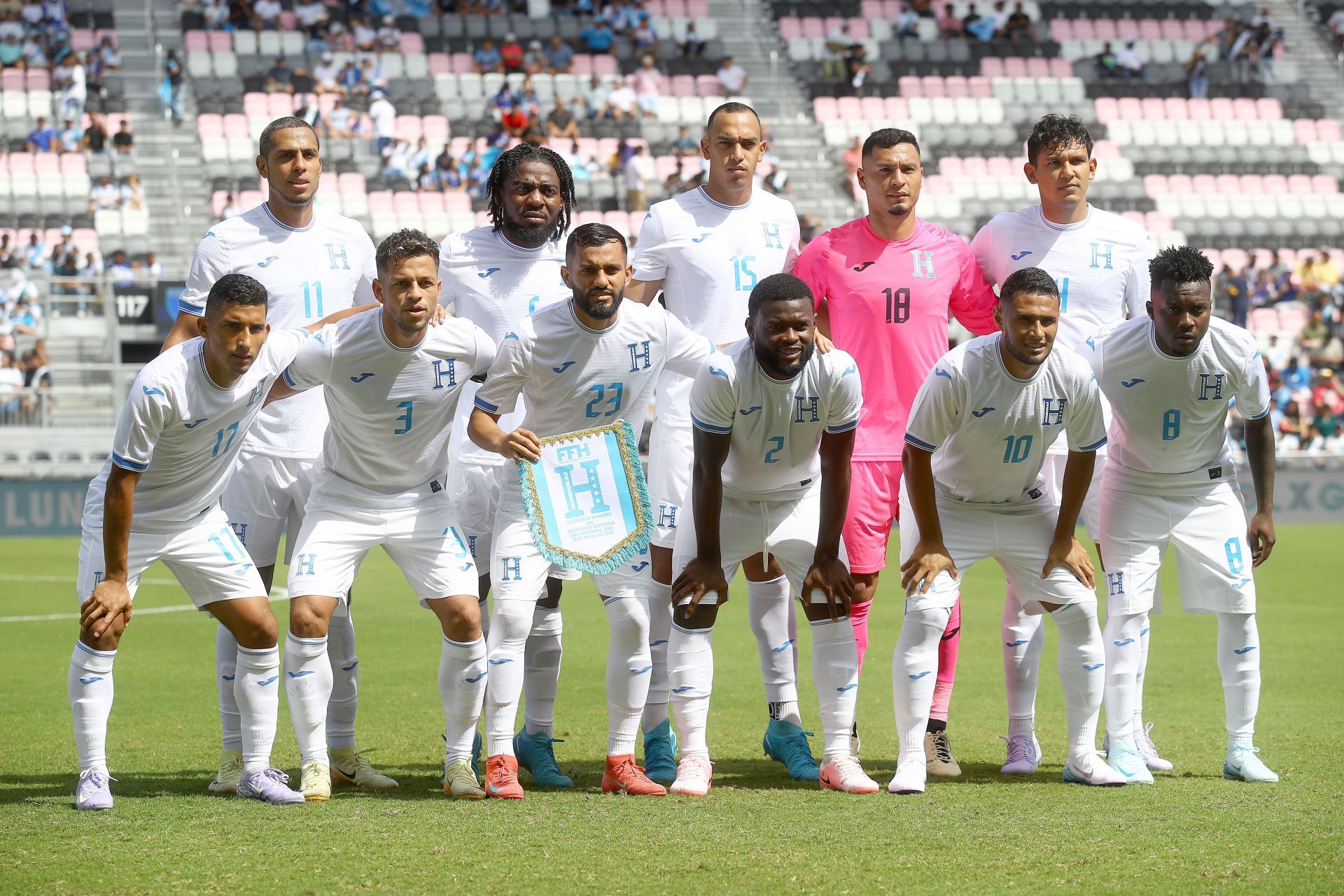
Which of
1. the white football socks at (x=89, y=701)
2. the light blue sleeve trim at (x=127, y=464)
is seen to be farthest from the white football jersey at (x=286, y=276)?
the white football socks at (x=89, y=701)

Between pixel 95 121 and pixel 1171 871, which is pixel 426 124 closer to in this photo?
pixel 95 121

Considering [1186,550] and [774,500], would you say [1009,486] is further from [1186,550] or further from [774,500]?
[774,500]

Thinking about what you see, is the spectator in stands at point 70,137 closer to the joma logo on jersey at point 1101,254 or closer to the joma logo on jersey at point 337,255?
the joma logo on jersey at point 337,255

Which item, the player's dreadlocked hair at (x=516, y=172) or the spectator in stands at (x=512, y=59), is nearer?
the player's dreadlocked hair at (x=516, y=172)

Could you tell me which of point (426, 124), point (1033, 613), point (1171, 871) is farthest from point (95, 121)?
point (1171, 871)

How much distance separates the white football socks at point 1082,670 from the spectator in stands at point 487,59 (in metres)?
22.4

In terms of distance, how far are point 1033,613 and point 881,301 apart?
4.79 ft

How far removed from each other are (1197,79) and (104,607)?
92.2ft

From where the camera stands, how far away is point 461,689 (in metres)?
5.71

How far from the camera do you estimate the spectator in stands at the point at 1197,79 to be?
29.4 metres

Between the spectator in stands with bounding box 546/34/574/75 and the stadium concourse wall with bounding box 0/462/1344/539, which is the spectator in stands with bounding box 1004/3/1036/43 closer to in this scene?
the spectator in stands with bounding box 546/34/574/75

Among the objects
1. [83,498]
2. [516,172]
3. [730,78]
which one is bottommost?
[83,498]

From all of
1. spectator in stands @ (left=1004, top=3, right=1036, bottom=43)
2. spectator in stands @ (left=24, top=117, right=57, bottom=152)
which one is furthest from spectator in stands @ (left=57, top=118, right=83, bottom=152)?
spectator in stands @ (left=1004, top=3, right=1036, bottom=43)

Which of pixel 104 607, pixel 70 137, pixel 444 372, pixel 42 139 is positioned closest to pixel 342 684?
pixel 104 607
